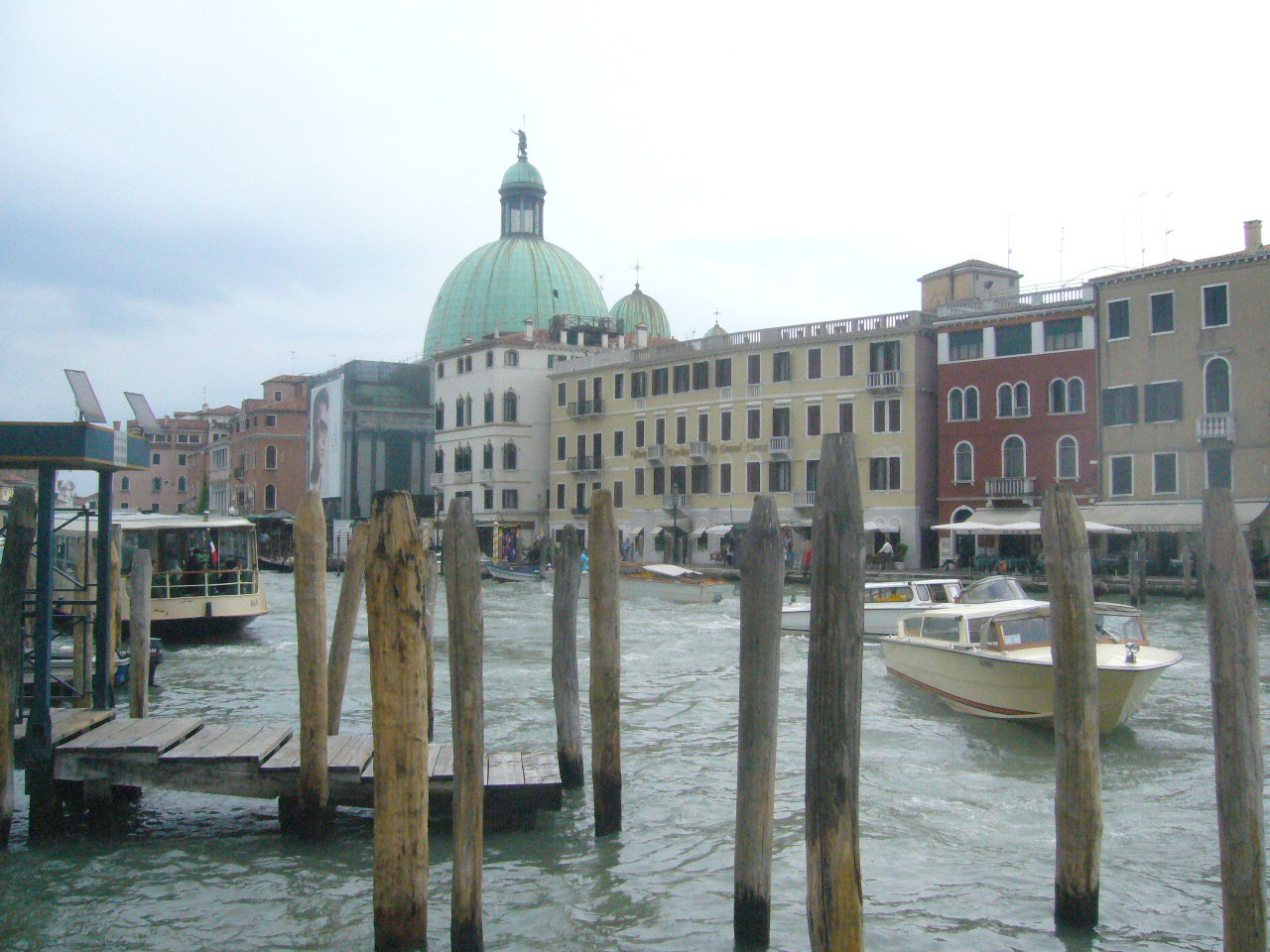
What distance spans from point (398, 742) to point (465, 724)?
44 centimetres

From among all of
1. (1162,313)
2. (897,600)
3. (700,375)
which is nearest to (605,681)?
(897,600)

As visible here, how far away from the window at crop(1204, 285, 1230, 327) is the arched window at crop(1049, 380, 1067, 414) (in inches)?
168

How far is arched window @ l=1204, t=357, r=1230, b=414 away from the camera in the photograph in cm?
3045

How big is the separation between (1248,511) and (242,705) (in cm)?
2435

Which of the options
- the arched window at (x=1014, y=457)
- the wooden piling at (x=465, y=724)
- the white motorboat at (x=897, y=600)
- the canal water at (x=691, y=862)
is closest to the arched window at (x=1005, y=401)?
the arched window at (x=1014, y=457)

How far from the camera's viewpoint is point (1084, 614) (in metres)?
6.38

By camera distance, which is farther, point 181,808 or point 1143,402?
point 1143,402

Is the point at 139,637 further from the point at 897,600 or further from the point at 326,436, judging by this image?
the point at 326,436

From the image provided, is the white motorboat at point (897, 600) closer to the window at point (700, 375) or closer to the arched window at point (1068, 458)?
the arched window at point (1068, 458)

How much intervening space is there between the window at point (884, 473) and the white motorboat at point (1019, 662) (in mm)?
23006

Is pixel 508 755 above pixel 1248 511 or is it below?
below

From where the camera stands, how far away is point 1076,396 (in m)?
33.7

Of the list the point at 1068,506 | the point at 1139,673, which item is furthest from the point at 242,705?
the point at 1068,506

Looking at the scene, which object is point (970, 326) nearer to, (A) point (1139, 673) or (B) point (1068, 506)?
(A) point (1139, 673)
